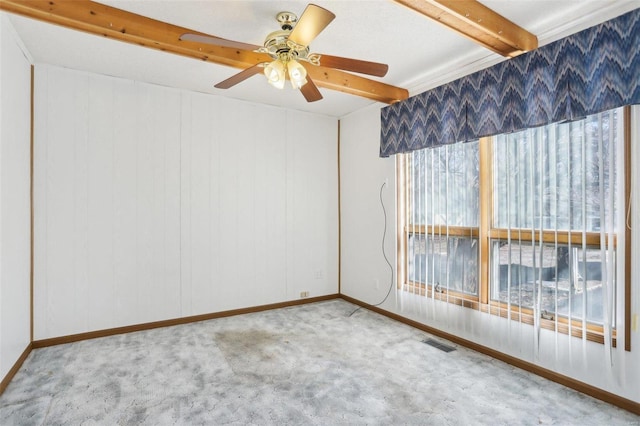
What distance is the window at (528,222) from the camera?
7.37 feet

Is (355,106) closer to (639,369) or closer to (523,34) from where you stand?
(523,34)

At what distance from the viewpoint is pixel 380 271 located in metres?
4.21

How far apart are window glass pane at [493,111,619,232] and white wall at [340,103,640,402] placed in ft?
0.54

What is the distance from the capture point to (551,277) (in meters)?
2.51

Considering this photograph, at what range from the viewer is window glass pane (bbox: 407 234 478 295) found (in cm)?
313

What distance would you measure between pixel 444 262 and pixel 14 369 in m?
3.69

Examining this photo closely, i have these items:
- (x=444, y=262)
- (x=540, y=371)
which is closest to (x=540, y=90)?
(x=444, y=262)

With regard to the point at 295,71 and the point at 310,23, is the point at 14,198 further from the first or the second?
the point at 310,23

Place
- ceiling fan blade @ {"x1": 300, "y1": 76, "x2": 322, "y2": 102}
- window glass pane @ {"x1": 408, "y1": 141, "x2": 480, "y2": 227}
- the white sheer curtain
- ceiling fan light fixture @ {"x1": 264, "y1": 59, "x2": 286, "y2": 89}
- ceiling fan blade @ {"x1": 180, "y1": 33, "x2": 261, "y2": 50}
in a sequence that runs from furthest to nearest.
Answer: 1. window glass pane @ {"x1": 408, "y1": 141, "x2": 480, "y2": 227}
2. ceiling fan blade @ {"x1": 300, "y1": 76, "x2": 322, "y2": 102}
3. ceiling fan light fixture @ {"x1": 264, "y1": 59, "x2": 286, "y2": 89}
4. the white sheer curtain
5. ceiling fan blade @ {"x1": 180, "y1": 33, "x2": 261, "y2": 50}

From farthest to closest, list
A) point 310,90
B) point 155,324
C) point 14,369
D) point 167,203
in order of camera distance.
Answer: point 167,203, point 155,324, point 310,90, point 14,369

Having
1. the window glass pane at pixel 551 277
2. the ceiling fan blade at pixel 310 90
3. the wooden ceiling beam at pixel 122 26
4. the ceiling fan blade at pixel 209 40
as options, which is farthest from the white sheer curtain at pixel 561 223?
the ceiling fan blade at pixel 209 40

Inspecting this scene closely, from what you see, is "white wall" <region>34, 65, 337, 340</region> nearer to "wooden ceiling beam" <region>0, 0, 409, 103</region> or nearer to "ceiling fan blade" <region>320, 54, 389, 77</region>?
"wooden ceiling beam" <region>0, 0, 409, 103</region>

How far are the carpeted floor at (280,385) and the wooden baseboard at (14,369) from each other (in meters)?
0.04

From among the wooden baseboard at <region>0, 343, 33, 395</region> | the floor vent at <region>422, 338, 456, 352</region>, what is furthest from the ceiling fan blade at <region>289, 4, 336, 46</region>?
the wooden baseboard at <region>0, 343, 33, 395</region>
